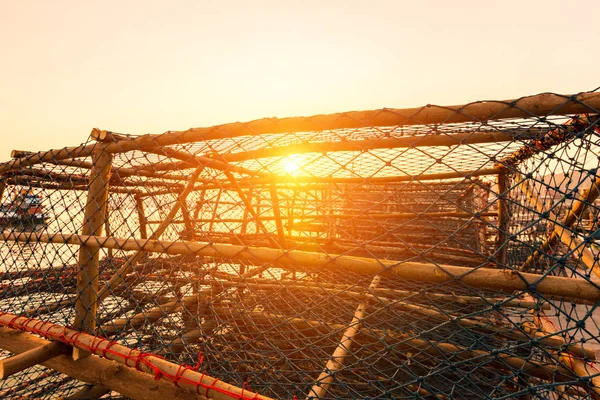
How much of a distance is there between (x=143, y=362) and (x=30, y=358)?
0.83 m

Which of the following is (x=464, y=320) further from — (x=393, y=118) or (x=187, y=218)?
(x=187, y=218)

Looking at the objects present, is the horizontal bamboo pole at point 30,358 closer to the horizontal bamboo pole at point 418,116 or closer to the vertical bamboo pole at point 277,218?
the horizontal bamboo pole at point 418,116

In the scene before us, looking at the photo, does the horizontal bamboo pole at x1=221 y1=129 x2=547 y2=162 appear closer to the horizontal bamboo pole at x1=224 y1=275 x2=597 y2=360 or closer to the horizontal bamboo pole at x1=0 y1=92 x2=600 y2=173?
the horizontal bamboo pole at x1=0 y1=92 x2=600 y2=173

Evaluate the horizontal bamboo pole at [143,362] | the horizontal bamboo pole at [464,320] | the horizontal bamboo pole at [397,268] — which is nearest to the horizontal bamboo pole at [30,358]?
the horizontal bamboo pole at [143,362]

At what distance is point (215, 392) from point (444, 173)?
15.5ft

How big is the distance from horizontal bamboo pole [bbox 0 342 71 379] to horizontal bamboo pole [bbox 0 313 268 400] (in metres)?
0.08

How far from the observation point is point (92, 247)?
7.64ft

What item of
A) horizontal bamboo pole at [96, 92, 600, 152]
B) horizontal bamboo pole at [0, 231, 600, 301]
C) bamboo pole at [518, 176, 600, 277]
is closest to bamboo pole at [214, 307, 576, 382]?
horizontal bamboo pole at [0, 231, 600, 301]

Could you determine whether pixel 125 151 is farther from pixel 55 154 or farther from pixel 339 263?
pixel 339 263

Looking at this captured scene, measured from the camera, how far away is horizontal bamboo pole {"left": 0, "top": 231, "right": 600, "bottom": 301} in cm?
126

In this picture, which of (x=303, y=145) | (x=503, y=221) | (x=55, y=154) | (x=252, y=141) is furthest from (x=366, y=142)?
(x=503, y=221)

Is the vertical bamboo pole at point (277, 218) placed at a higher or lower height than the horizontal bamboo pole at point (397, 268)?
lower

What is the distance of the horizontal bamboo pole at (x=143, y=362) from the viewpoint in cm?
182

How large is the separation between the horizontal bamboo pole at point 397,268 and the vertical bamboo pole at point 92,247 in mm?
124
